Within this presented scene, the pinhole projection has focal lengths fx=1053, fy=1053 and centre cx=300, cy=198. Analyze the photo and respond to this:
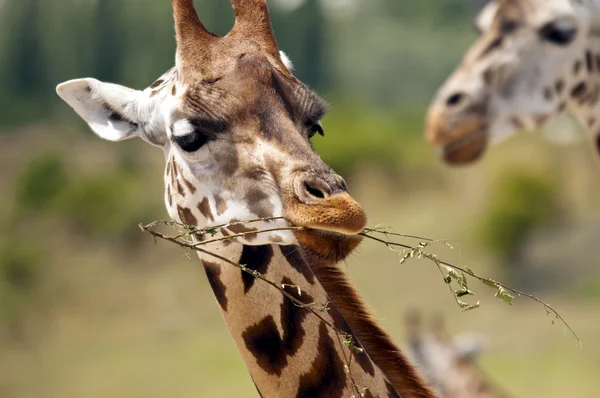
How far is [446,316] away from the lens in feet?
57.0

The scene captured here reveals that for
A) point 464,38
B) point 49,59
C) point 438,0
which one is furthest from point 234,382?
point 438,0

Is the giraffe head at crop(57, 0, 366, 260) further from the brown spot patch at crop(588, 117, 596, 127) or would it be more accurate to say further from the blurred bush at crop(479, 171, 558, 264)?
the blurred bush at crop(479, 171, 558, 264)

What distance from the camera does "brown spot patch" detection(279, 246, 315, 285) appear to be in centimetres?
327

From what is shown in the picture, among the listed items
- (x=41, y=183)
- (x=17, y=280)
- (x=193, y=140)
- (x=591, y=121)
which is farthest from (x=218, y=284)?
(x=41, y=183)

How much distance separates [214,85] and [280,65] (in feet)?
0.80

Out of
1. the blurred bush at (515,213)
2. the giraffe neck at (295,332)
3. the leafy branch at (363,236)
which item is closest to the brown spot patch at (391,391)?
the giraffe neck at (295,332)

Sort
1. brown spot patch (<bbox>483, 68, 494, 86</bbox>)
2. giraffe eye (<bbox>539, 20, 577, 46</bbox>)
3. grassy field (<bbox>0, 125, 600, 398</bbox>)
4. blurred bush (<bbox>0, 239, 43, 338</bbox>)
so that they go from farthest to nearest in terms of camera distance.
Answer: blurred bush (<bbox>0, 239, 43, 338</bbox>)
grassy field (<bbox>0, 125, 600, 398</bbox>)
brown spot patch (<bbox>483, 68, 494, 86</bbox>)
giraffe eye (<bbox>539, 20, 577, 46</bbox>)

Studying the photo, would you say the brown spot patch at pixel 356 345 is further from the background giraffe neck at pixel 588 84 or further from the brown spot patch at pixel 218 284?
the background giraffe neck at pixel 588 84

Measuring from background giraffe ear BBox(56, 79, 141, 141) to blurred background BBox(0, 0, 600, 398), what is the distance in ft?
18.2

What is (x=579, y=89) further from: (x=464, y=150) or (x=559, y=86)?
(x=464, y=150)

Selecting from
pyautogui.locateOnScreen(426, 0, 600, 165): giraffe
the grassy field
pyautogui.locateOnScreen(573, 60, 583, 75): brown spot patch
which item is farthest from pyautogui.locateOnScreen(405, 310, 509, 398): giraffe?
the grassy field

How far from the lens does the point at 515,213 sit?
782 inches

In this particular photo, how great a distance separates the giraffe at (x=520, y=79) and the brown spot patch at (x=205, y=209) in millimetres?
3360

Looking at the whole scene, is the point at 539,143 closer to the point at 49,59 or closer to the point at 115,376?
the point at 115,376
